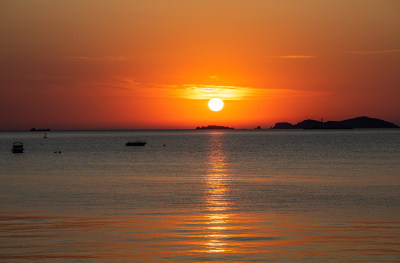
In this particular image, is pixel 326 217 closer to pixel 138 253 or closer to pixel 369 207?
pixel 369 207

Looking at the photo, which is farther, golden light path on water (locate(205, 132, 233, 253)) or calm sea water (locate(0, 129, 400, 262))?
golden light path on water (locate(205, 132, 233, 253))

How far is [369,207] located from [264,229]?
12.9 meters

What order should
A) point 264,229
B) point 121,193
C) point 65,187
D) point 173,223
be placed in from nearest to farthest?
point 264,229 < point 173,223 < point 121,193 < point 65,187

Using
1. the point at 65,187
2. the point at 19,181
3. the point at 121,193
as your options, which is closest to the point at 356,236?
the point at 121,193

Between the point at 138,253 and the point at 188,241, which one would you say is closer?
the point at 138,253

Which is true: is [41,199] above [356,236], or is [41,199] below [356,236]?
above

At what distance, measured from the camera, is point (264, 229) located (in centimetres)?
2858

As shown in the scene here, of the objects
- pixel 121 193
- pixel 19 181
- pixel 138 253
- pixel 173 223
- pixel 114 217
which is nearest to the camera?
pixel 138 253

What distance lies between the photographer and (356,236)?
26.4 metres

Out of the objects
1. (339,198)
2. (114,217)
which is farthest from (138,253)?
(339,198)

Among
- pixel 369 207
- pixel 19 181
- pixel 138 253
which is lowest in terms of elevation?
pixel 138 253

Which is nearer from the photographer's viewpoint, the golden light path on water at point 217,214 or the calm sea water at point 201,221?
the calm sea water at point 201,221

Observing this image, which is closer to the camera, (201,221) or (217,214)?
(201,221)

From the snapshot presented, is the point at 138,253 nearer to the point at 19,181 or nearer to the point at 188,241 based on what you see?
the point at 188,241
